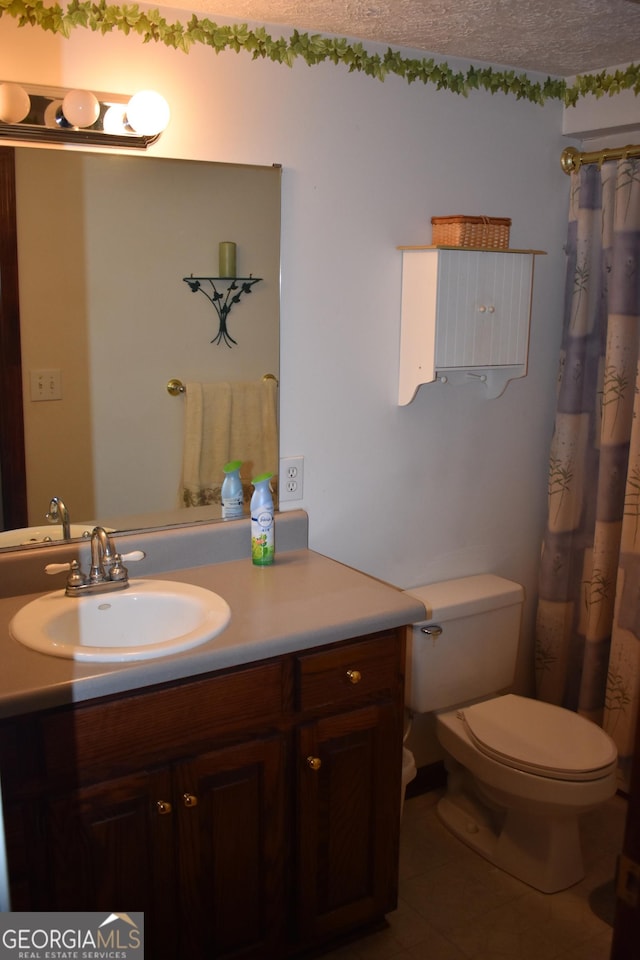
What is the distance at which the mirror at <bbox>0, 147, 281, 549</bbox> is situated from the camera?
1.89 metres

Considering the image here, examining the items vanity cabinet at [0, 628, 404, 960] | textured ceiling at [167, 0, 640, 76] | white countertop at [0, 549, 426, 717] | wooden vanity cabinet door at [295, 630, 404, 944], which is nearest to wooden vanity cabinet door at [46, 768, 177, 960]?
vanity cabinet at [0, 628, 404, 960]

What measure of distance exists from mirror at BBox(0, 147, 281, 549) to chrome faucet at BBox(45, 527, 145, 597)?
106mm

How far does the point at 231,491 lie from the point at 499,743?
3.31ft

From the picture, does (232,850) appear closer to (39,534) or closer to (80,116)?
(39,534)

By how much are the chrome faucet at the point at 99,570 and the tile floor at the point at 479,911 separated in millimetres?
1050

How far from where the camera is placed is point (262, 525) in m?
2.14

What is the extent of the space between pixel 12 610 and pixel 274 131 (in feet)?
4.32

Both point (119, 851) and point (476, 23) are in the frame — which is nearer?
point (119, 851)

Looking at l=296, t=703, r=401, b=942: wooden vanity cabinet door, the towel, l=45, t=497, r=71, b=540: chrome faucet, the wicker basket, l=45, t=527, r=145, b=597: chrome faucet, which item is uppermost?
the wicker basket

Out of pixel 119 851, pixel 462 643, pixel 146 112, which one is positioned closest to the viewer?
pixel 119 851

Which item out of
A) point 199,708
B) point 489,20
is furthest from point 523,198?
point 199,708

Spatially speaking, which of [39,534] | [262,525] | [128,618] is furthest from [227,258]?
[128,618]

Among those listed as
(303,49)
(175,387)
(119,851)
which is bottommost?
(119,851)

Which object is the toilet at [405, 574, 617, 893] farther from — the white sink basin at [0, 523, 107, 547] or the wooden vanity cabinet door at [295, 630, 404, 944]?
the white sink basin at [0, 523, 107, 547]
